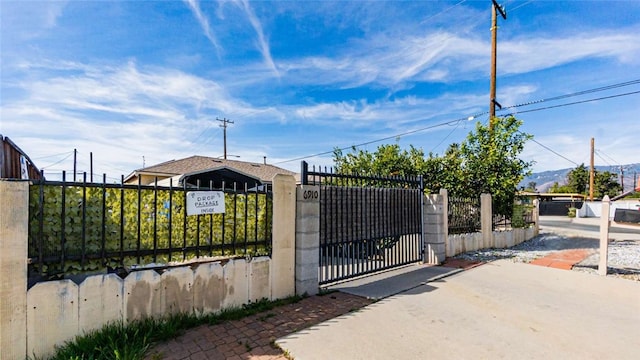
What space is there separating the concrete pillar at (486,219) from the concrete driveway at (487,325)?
3844 millimetres

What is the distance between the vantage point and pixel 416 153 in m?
11.3

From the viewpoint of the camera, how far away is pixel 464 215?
370 inches

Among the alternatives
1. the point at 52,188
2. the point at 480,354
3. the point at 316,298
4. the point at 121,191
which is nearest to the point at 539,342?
the point at 480,354

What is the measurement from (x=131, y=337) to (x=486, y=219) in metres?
9.63

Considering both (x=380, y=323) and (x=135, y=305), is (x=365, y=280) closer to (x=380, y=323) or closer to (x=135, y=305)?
(x=380, y=323)

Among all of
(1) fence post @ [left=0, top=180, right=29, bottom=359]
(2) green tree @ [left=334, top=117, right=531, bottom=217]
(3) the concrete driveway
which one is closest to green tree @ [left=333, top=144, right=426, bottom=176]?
(2) green tree @ [left=334, top=117, right=531, bottom=217]

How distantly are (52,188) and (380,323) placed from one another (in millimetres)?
3870

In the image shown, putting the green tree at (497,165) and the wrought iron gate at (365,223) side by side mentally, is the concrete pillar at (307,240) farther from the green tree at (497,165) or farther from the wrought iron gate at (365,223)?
the green tree at (497,165)

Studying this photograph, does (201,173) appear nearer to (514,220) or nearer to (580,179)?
(514,220)

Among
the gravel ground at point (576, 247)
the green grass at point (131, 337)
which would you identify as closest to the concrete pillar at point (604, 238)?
→ the gravel ground at point (576, 247)

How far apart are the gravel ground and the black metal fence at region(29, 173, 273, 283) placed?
21.2 ft

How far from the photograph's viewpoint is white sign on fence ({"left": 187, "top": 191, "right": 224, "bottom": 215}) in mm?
4023

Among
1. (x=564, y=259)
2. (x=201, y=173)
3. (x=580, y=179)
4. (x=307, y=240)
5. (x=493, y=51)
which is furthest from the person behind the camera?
(x=580, y=179)

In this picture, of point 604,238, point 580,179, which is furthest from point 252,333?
point 580,179
